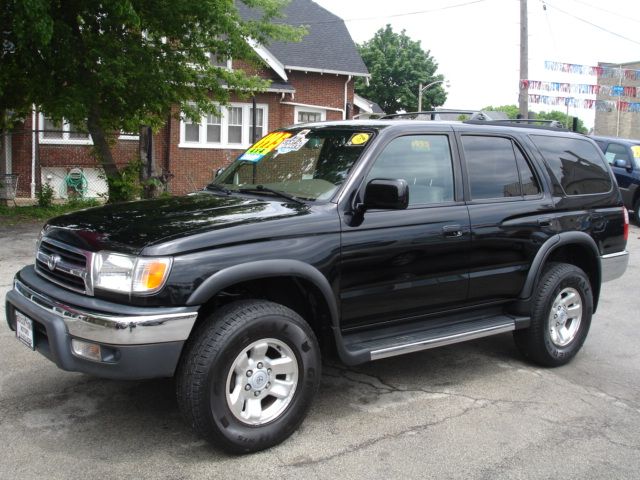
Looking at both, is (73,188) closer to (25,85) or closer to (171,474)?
(25,85)

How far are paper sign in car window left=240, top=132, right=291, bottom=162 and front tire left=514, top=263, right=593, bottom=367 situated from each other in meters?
2.31

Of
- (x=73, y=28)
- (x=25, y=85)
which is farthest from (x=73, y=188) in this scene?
(x=73, y=28)

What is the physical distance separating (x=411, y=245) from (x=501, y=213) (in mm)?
949

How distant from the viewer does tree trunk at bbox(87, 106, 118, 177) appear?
12281 millimetres

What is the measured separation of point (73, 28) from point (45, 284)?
29.0 ft

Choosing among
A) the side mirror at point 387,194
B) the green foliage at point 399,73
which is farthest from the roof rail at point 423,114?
the green foliage at point 399,73

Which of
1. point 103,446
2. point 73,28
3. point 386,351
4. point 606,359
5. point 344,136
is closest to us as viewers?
point 103,446

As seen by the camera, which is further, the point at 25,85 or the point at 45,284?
the point at 25,85

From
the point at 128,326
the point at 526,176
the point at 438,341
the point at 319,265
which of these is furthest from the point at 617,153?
the point at 128,326

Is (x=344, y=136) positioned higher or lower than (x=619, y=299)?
higher

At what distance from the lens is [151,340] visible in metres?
3.32

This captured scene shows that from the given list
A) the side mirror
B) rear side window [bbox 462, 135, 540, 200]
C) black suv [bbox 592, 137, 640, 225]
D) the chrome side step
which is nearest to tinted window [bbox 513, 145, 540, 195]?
rear side window [bbox 462, 135, 540, 200]

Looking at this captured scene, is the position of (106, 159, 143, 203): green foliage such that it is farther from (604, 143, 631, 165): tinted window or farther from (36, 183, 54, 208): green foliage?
(604, 143, 631, 165): tinted window

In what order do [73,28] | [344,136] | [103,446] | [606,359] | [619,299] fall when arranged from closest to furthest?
1. [103,446]
2. [344,136]
3. [606,359]
4. [619,299]
5. [73,28]
